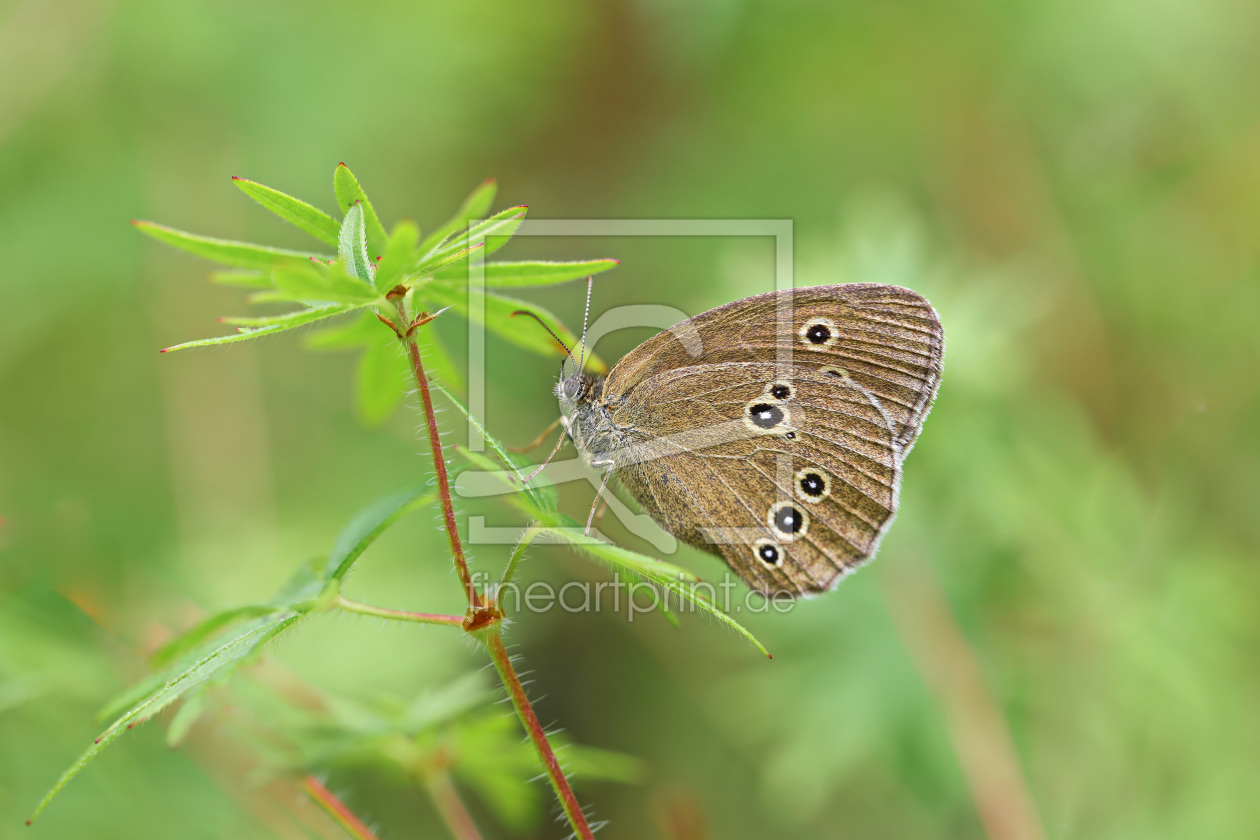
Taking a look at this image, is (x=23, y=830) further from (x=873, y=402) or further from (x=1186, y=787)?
(x=1186, y=787)

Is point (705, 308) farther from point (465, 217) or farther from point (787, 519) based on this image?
point (465, 217)

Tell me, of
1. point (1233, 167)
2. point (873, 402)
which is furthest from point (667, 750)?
point (1233, 167)

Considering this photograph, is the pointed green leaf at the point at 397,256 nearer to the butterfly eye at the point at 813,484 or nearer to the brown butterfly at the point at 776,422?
the brown butterfly at the point at 776,422

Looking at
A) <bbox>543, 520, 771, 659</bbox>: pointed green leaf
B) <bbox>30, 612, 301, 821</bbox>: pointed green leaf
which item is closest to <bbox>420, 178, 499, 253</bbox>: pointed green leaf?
<bbox>543, 520, 771, 659</bbox>: pointed green leaf

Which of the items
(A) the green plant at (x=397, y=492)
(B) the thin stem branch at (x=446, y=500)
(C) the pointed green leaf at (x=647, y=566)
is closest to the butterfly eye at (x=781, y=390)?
(A) the green plant at (x=397, y=492)

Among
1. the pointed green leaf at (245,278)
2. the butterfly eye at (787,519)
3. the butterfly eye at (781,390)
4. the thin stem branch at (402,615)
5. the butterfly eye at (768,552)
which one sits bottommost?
the butterfly eye at (768,552)

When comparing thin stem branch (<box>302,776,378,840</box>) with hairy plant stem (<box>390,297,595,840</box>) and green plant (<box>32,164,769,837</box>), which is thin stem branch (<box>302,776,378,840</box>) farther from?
hairy plant stem (<box>390,297,595,840</box>)
